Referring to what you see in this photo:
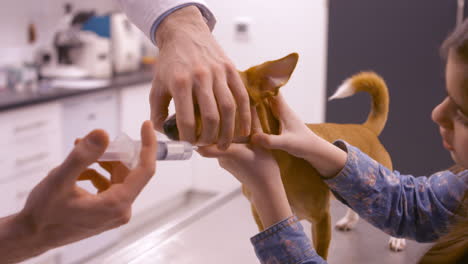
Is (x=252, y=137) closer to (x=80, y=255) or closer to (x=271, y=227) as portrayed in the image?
(x=271, y=227)

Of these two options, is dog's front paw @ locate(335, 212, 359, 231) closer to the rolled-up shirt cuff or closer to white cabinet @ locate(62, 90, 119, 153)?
the rolled-up shirt cuff

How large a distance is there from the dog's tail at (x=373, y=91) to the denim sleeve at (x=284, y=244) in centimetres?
39

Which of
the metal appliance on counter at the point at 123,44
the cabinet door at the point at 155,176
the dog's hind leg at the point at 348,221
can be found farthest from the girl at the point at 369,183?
the metal appliance on counter at the point at 123,44

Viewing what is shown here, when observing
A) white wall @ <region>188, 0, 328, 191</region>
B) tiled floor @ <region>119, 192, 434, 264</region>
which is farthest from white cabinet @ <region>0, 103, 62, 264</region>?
tiled floor @ <region>119, 192, 434, 264</region>

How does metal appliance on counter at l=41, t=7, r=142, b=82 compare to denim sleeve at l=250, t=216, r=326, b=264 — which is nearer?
denim sleeve at l=250, t=216, r=326, b=264

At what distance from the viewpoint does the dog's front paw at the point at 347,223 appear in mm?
1044

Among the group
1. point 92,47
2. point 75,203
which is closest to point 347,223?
point 75,203

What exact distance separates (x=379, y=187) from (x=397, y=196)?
5 centimetres

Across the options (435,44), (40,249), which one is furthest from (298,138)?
(435,44)

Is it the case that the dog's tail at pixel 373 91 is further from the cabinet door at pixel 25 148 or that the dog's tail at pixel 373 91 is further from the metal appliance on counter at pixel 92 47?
the metal appliance on counter at pixel 92 47

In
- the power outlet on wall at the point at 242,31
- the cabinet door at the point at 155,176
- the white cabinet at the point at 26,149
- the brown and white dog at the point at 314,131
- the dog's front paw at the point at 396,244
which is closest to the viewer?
the brown and white dog at the point at 314,131

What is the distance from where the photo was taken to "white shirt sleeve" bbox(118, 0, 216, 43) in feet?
2.76

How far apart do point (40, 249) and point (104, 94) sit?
6.88ft

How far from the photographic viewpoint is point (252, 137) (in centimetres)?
75
